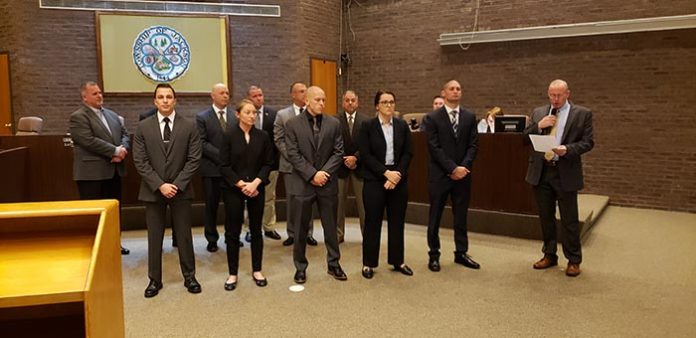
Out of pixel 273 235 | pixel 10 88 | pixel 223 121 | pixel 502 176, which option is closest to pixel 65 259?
pixel 223 121

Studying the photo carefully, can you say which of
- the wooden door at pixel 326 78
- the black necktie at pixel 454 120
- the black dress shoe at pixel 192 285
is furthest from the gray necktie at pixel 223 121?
→ the wooden door at pixel 326 78

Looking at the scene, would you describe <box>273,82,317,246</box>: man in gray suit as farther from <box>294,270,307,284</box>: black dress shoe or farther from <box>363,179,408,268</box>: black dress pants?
<box>363,179,408,268</box>: black dress pants

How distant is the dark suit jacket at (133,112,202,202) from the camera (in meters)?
3.96

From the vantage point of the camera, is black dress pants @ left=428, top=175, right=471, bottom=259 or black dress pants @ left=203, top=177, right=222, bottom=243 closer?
black dress pants @ left=428, top=175, right=471, bottom=259

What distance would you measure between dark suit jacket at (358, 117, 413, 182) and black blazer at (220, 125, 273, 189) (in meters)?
0.82

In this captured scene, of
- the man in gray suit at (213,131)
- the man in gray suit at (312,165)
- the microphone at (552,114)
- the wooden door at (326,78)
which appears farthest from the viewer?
the wooden door at (326,78)

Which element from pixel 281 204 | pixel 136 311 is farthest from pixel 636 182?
pixel 136 311

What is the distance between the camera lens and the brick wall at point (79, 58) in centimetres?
810

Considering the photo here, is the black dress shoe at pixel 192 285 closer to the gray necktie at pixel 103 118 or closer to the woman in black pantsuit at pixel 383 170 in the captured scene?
the woman in black pantsuit at pixel 383 170

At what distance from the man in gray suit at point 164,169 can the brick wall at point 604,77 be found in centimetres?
581

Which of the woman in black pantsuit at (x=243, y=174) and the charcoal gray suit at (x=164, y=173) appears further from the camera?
the woman in black pantsuit at (x=243, y=174)

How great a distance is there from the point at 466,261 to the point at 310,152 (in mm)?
1753

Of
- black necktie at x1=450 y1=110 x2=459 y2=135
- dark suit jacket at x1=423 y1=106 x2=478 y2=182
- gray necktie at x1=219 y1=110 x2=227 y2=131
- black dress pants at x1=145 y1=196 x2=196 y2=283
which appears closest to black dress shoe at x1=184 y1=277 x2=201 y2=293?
black dress pants at x1=145 y1=196 x2=196 y2=283

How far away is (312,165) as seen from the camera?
428cm
